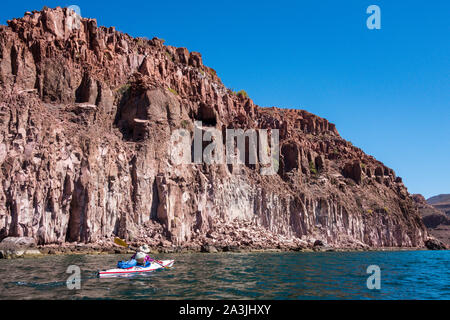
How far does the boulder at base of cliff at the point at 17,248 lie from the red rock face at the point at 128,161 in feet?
12.2

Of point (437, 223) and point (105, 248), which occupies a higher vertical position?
point (105, 248)

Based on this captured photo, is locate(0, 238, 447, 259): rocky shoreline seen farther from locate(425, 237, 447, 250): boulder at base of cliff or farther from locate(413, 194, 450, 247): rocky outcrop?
locate(413, 194, 450, 247): rocky outcrop

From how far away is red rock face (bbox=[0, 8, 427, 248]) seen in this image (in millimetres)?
52531

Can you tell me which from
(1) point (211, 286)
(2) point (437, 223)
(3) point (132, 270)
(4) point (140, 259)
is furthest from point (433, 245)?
(1) point (211, 286)

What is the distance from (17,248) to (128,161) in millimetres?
25098

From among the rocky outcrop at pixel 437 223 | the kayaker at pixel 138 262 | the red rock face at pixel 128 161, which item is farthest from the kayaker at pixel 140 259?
the rocky outcrop at pixel 437 223

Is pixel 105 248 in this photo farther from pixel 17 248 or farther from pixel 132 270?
pixel 132 270

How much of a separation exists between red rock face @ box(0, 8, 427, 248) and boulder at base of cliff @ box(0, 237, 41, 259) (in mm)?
3725

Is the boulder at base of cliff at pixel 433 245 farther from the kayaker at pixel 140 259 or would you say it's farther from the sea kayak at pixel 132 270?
the kayaker at pixel 140 259

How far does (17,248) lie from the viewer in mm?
41938

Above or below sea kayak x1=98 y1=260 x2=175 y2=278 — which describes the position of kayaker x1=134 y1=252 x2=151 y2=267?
above

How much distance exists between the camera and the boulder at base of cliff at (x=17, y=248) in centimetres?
4084

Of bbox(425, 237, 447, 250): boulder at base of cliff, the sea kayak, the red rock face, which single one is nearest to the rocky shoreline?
the red rock face

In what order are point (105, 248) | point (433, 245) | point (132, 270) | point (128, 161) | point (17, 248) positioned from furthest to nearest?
point (433, 245)
point (128, 161)
point (105, 248)
point (17, 248)
point (132, 270)
